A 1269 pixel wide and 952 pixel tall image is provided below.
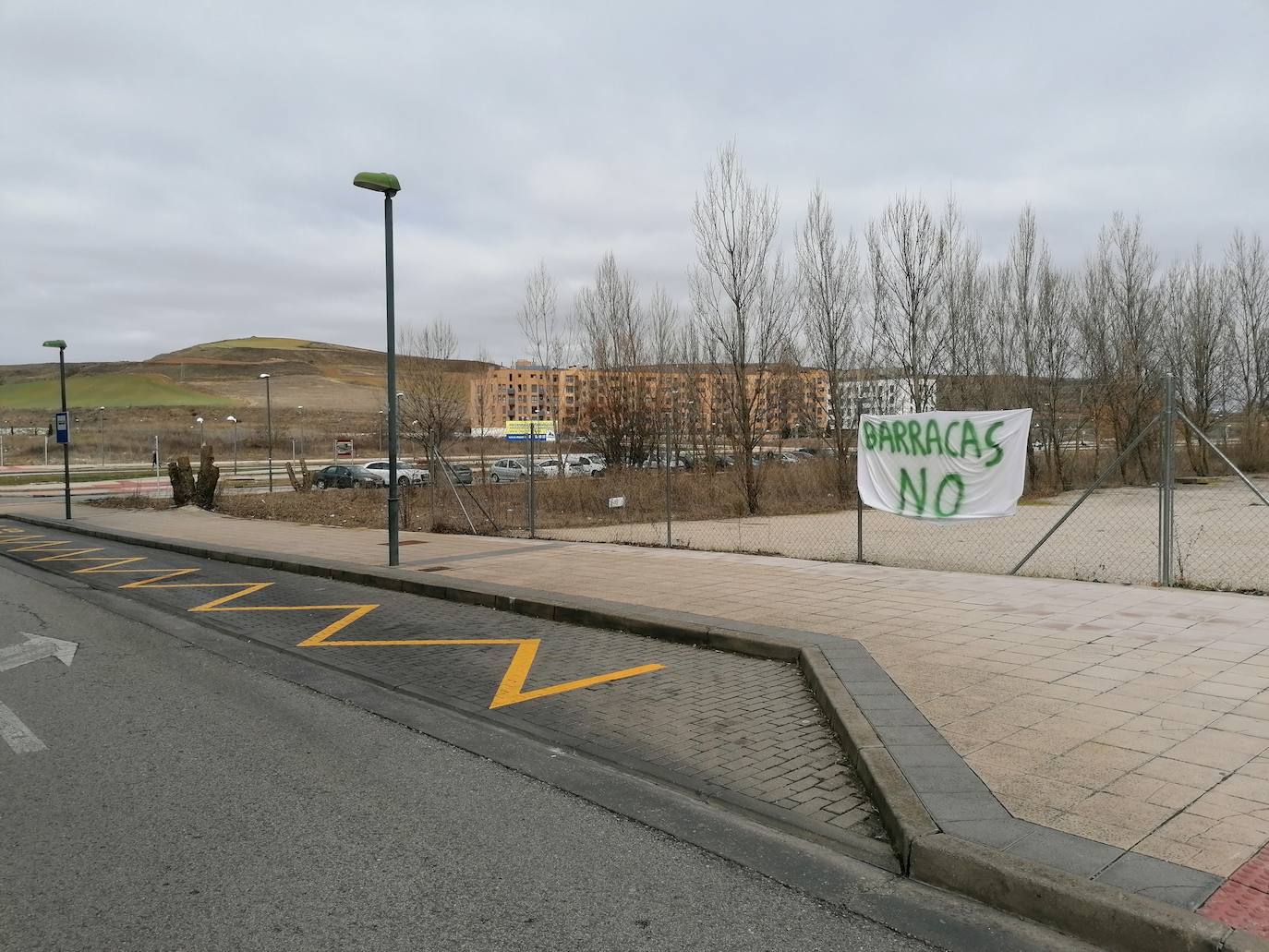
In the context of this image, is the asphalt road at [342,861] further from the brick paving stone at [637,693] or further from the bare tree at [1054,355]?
the bare tree at [1054,355]

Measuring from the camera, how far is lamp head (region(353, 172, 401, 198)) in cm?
1245

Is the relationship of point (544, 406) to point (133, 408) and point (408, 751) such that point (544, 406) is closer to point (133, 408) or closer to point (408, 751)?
point (408, 751)

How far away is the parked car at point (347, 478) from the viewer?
41.0 metres

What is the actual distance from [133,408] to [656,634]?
15055cm

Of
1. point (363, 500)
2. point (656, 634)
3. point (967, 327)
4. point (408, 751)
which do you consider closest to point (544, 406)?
point (363, 500)

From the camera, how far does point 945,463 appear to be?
1101 cm

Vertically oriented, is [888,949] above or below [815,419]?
below

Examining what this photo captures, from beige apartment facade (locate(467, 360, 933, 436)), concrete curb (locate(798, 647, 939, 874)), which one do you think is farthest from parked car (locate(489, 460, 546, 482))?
concrete curb (locate(798, 647, 939, 874))

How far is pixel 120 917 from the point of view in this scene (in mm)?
3352

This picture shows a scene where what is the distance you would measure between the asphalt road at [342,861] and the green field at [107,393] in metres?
150

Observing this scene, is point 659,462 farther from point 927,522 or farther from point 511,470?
point 927,522

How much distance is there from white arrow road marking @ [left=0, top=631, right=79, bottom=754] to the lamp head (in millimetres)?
7042

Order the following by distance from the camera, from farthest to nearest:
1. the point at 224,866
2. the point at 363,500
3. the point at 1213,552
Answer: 1. the point at 363,500
2. the point at 1213,552
3. the point at 224,866

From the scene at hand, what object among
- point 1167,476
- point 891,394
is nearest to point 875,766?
point 1167,476
